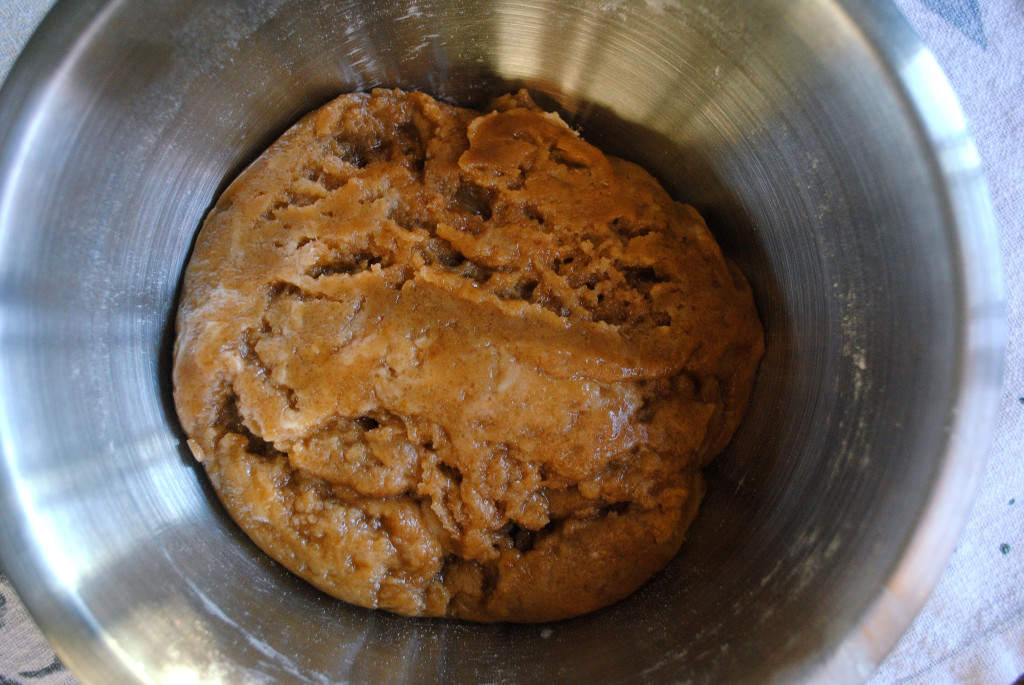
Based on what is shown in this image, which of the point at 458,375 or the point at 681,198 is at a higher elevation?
the point at 681,198

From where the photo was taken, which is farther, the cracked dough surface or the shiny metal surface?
the cracked dough surface

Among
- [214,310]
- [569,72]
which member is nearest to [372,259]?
[214,310]

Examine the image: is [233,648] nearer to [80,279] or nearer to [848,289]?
[80,279]

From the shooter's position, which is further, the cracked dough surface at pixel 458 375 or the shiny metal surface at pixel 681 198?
the cracked dough surface at pixel 458 375

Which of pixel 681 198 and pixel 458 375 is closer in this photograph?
pixel 458 375

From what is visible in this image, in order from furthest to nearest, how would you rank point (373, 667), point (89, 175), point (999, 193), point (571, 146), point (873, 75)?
point (999, 193)
point (571, 146)
point (373, 667)
point (89, 175)
point (873, 75)
